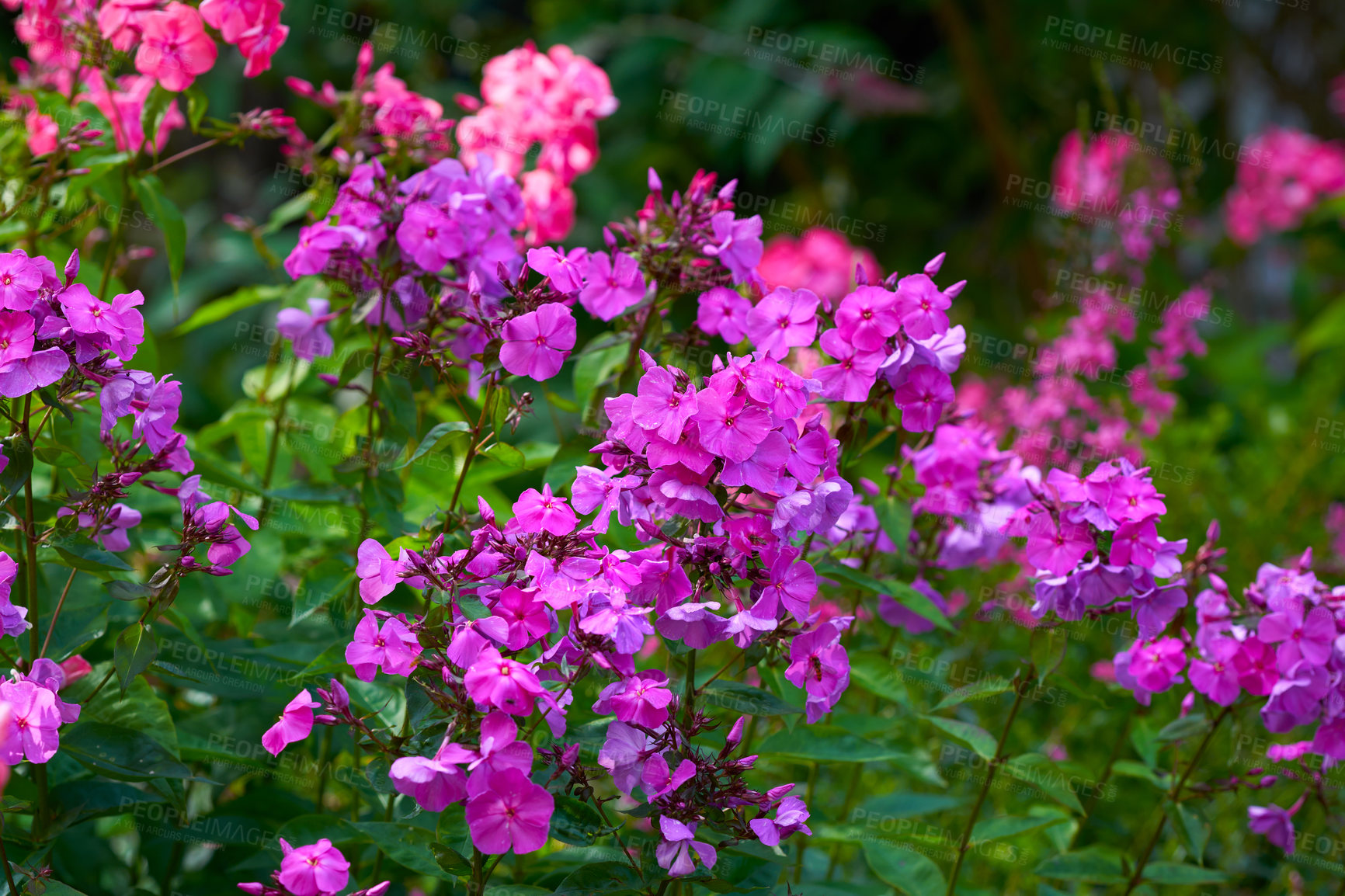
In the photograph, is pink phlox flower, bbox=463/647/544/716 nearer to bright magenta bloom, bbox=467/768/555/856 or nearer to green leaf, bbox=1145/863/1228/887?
bright magenta bloom, bbox=467/768/555/856

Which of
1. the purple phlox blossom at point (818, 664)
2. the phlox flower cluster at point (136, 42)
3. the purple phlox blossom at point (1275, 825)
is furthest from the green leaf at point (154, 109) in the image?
the purple phlox blossom at point (1275, 825)

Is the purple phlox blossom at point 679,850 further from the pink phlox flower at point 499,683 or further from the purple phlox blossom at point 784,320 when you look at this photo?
the purple phlox blossom at point 784,320

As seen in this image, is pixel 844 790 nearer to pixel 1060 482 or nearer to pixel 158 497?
pixel 1060 482

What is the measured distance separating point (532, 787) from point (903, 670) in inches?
30.9

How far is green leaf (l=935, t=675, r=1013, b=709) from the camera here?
144cm

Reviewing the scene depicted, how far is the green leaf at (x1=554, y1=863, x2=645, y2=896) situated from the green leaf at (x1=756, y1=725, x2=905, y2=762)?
30cm

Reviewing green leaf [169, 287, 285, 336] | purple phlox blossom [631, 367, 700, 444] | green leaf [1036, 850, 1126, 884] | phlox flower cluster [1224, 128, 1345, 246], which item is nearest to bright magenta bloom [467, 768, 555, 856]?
purple phlox blossom [631, 367, 700, 444]

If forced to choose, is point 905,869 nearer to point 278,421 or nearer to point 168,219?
point 278,421

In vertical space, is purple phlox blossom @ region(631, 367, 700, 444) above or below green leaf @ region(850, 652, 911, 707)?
above

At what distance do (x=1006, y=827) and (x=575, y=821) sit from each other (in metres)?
0.69

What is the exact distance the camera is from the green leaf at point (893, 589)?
143 centimetres

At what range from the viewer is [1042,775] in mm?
1526

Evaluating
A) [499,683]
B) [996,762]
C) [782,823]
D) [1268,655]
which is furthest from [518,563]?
[1268,655]

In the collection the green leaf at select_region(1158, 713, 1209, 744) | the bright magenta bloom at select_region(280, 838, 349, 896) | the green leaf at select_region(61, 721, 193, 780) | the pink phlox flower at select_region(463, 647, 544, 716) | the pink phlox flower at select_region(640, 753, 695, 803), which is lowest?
the green leaf at select_region(61, 721, 193, 780)
